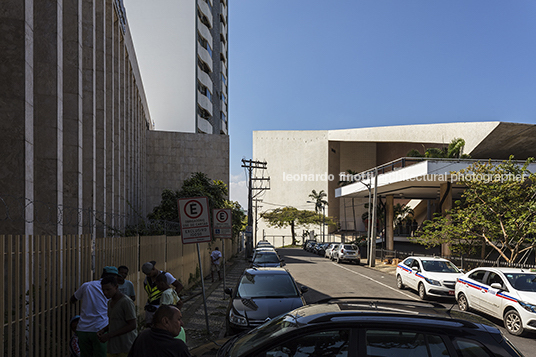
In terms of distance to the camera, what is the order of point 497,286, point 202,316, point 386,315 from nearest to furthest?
point 386,315 → point 497,286 → point 202,316

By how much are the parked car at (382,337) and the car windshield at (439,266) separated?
506 inches

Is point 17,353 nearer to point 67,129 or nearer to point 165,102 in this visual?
point 67,129

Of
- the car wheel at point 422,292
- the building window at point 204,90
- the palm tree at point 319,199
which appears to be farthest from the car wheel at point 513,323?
→ the palm tree at point 319,199

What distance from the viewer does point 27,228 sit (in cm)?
812

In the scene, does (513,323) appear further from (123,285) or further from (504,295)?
(123,285)

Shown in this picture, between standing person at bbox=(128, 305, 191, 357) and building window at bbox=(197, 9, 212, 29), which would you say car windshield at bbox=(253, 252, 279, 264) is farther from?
building window at bbox=(197, 9, 212, 29)

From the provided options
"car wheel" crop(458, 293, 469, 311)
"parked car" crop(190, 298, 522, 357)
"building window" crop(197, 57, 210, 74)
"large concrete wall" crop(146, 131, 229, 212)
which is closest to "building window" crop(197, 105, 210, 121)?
"building window" crop(197, 57, 210, 74)

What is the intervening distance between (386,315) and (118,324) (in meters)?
3.05

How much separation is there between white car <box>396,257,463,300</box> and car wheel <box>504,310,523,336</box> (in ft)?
14.2

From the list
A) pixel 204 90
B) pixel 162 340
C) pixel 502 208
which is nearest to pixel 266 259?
pixel 502 208

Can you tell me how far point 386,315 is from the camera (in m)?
3.70

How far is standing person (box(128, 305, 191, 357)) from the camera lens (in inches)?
128

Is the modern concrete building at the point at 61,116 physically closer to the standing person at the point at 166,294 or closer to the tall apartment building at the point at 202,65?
the standing person at the point at 166,294

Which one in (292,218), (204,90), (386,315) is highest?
(204,90)
